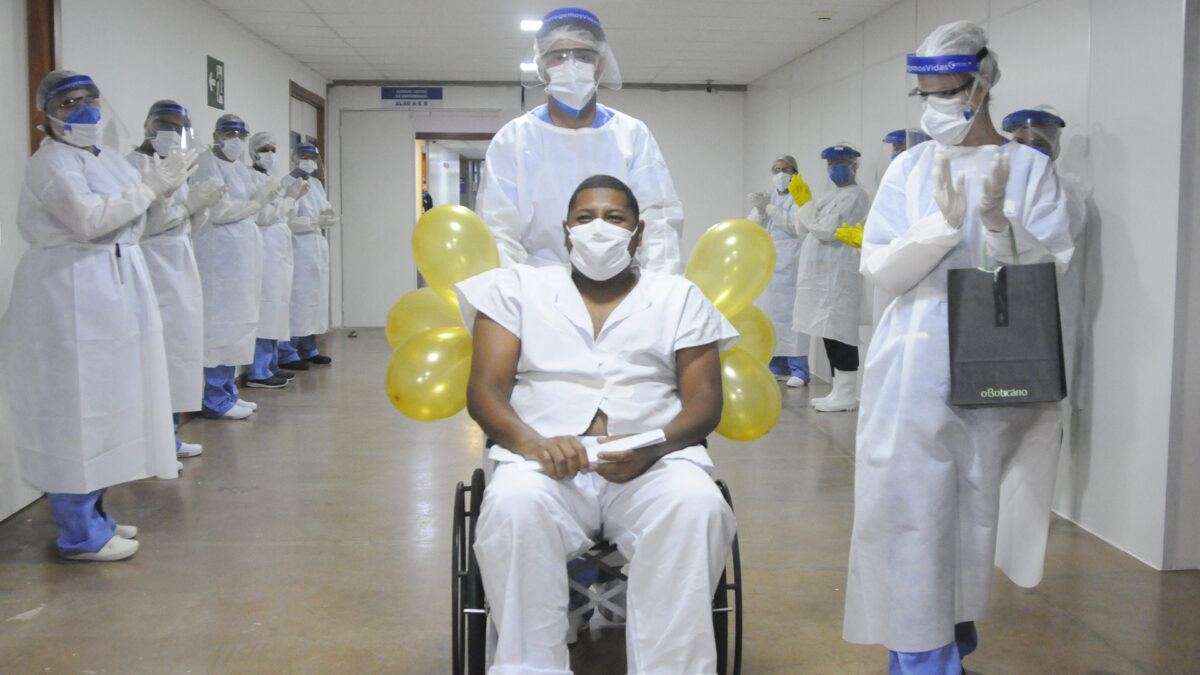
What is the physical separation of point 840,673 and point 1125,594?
3.97 feet

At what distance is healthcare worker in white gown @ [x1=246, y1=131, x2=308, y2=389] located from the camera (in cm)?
702

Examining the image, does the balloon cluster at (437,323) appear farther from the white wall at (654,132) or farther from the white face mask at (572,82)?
the white wall at (654,132)

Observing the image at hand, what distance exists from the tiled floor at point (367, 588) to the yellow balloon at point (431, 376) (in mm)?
714

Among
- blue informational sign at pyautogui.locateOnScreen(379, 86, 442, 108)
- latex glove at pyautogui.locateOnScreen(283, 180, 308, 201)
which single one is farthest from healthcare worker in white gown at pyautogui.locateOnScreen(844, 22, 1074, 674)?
blue informational sign at pyautogui.locateOnScreen(379, 86, 442, 108)

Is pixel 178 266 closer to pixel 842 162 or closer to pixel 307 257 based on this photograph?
pixel 307 257

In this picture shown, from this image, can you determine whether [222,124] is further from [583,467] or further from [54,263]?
[583,467]

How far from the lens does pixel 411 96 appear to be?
35.7 ft

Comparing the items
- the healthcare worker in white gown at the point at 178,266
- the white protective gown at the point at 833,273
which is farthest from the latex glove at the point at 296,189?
the white protective gown at the point at 833,273

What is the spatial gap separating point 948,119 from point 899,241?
32 centimetres

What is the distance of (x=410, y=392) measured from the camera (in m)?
2.56

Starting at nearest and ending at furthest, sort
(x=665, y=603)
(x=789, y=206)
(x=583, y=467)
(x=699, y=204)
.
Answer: (x=665, y=603) → (x=583, y=467) → (x=789, y=206) → (x=699, y=204)

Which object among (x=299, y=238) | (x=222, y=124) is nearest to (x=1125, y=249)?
(x=222, y=124)

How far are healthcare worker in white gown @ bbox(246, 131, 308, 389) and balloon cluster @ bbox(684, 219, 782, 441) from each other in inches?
189

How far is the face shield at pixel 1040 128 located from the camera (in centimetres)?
397
